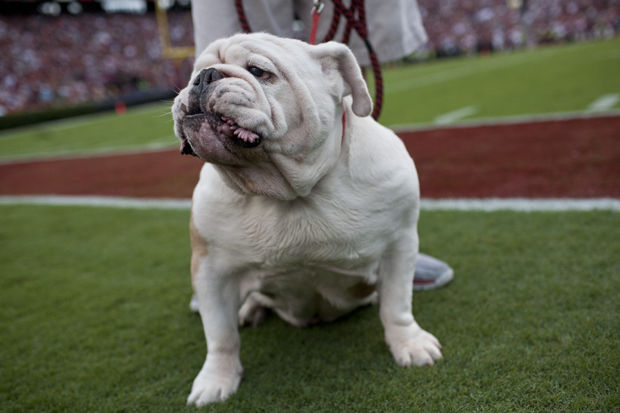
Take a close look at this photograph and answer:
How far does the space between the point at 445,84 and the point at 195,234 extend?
12.5 metres

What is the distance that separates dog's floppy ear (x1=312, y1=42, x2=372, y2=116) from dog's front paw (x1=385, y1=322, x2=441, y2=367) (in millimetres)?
834

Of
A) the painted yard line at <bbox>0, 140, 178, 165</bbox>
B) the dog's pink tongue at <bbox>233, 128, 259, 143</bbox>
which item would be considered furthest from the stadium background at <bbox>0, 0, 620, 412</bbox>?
the painted yard line at <bbox>0, 140, 178, 165</bbox>

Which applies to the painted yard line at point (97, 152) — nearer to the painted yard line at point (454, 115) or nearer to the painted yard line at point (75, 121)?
the painted yard line at point (454, 115)

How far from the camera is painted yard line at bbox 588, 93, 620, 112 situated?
6.29 m

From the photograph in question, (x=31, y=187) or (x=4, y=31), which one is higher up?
(x=4, y=31)

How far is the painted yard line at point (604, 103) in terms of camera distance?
20.6 ft

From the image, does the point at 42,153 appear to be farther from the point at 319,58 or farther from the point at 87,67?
the point at 87,67

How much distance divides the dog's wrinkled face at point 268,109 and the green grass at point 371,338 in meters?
0.73

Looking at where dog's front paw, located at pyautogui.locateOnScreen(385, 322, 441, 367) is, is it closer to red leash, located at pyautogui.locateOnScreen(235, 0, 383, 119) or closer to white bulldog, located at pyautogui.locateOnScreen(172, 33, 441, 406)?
white bulldog, located at pyautogui.locateOnScreen(172, 33, 441, 406)

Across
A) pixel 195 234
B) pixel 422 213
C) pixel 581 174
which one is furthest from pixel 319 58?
pixel 581 174

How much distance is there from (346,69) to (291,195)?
1.38ft

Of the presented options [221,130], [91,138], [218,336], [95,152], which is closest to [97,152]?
[95,152]

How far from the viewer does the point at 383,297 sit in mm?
1935

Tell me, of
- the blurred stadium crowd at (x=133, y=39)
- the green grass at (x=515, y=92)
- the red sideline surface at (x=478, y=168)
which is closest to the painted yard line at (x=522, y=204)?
the red sideline surface at (x=478, y=168)
